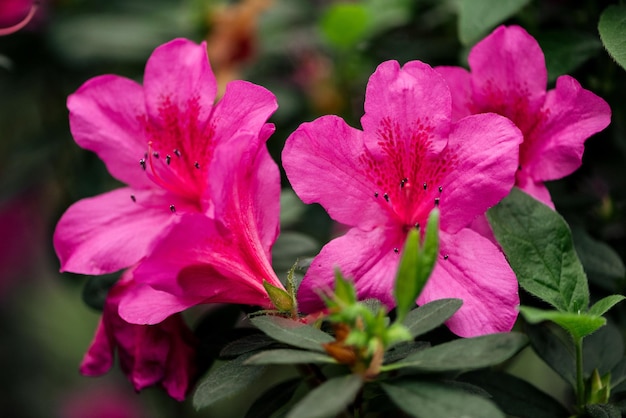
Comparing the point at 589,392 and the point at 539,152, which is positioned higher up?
the point at 539,152

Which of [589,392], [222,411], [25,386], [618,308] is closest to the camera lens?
[589,392]

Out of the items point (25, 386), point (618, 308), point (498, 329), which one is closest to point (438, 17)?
point (618, 308)

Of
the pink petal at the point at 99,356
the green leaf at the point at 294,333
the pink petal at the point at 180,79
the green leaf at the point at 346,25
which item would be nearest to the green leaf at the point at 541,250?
the green leaf at the point at 294,333

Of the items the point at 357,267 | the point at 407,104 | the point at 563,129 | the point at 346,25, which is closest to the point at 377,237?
the point at 357,267

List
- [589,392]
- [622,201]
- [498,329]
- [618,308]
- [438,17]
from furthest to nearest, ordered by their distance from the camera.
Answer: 1. [438,17]
2. [622,201]
3. [618,308]
4. [589,392]
5. [498,329]

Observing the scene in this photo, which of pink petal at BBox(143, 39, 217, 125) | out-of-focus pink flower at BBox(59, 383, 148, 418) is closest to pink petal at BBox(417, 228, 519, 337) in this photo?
pink petal at BBox(143, 39, 217, 125)

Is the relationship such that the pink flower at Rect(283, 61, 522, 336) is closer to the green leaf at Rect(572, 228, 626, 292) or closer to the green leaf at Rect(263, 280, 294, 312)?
the green leaf at Rect(263, 280, 294, 312)

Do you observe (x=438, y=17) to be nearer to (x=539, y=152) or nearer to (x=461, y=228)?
(x=539, y=152)

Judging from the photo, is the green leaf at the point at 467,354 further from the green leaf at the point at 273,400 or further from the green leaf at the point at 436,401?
the green leaf at the point at 273,400
